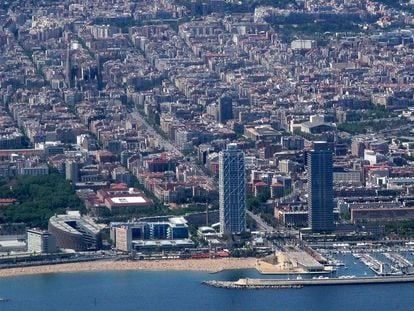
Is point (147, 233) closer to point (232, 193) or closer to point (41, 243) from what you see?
point (232, 193)

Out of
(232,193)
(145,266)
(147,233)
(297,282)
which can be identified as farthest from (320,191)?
(297,282)

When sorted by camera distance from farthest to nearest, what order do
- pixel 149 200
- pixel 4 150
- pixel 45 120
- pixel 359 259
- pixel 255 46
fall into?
pixel 255 46, pixel 45 120, pixel 4 150, pixel 149 200, pixel 359 259

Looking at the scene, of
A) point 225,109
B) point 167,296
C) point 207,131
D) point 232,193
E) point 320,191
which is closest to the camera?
point 167,296

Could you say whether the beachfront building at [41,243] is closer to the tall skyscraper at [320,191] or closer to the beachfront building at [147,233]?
the beachfront building at [147,233]

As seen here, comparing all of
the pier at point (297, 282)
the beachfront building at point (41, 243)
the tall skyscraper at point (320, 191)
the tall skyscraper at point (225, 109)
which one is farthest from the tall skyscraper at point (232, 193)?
the tall skyscraper at point (225, 109)

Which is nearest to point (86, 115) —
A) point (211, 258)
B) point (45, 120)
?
point (45, 120)

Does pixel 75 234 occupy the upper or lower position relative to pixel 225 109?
lower

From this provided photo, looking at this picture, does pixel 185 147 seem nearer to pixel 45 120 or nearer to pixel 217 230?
pixel 45 120
